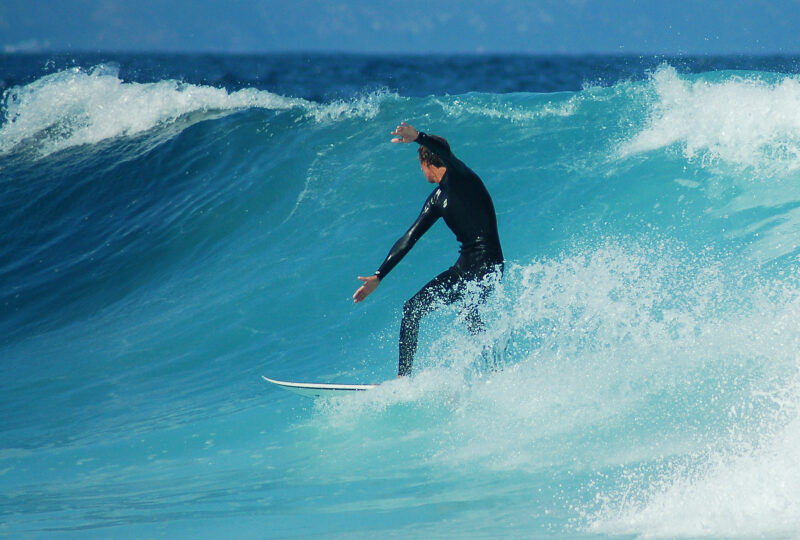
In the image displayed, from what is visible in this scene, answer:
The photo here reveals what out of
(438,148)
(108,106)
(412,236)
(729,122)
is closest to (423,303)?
(412,236)

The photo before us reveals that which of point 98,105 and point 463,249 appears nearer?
point 463,249

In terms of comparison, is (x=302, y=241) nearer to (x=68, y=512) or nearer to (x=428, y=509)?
(x=68, y=512)

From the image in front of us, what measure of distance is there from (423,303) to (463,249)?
0.39 m

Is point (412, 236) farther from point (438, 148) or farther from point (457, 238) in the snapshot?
point (438, 148)

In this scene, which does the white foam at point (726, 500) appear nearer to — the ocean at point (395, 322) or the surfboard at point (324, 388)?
the ocean at point (395, 322)

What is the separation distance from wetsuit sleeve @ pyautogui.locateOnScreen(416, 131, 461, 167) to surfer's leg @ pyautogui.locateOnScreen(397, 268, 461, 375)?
0.61m

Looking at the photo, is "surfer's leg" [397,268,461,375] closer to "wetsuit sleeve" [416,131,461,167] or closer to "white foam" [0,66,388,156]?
"wetsuit sleeve" [416,131,461,167]

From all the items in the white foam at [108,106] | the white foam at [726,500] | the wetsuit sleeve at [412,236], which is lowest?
the white foam at [726,500]

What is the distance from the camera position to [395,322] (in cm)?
707

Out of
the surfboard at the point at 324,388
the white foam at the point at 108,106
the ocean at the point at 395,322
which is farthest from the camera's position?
the white foam at the point at 108,106

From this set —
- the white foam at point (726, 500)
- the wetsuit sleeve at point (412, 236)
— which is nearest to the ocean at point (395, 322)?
the white foam at point (726, 500)

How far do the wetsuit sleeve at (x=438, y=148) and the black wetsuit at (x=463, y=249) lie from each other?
0.30 ft

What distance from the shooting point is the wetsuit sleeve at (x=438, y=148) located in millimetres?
4527

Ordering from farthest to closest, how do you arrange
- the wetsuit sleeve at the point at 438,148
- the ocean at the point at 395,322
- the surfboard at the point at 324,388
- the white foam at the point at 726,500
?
the surfboard at the point at 324,388 → the wetsuit sleeve at the point at 438,148 → the ocean at the point at 395,322 → the white foam at the point at 726,500
